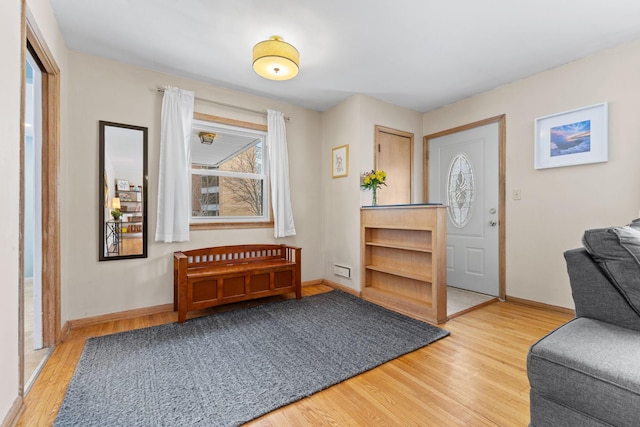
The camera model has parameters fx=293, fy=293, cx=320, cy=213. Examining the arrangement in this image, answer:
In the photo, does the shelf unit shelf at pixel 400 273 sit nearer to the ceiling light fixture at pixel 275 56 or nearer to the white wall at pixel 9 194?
the ceiling light fixture at pixel 275 56

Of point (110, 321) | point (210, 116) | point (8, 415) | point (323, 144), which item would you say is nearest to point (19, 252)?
point (8, 415)

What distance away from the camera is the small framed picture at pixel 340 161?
3735 millimetres

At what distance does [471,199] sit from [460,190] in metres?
0.20

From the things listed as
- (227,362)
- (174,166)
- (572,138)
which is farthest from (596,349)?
(174,166)

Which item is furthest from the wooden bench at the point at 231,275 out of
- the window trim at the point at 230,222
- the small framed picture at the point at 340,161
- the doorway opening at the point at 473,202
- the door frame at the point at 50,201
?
the doorway opening at the point at 473,202

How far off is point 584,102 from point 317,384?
3433mm

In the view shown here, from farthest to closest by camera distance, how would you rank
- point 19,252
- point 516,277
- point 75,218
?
point 516,277, point 75,218, point 19,252

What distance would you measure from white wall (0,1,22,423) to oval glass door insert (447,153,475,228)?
4.11 m

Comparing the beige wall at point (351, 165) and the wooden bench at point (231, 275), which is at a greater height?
the beige wall at point (351, 165)

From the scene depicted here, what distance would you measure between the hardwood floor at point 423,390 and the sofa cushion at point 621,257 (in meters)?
0.77

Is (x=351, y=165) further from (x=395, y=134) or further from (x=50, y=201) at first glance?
(x=50, y=201)

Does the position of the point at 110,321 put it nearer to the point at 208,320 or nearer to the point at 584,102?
the point at 208,320

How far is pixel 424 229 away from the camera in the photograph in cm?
284

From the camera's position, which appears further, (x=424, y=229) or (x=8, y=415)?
(x=424, y=229)
